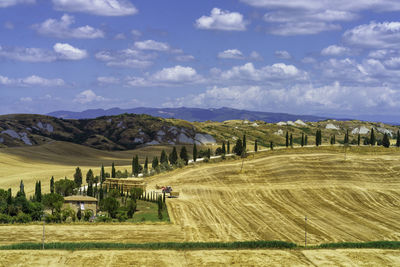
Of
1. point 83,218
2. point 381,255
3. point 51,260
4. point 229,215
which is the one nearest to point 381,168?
point 229,215

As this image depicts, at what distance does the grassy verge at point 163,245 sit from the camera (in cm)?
5081

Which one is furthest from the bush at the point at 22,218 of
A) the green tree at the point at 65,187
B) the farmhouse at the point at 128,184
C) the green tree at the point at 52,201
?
the farmhouse at the point at 128,184

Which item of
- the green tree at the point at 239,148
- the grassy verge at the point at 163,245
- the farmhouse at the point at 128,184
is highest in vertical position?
the green tree at the point at 239,148

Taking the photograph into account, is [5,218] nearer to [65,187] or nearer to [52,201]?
[52,201]

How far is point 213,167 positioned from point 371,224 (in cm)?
4451

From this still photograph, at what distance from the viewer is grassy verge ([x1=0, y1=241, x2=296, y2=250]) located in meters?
50.8

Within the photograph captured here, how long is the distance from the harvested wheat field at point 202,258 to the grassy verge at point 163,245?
1157mm

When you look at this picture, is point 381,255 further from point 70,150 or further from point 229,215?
point 70,150

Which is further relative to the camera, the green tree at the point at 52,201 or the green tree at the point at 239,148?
the green tree at the point at 239,148

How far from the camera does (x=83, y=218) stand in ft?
227

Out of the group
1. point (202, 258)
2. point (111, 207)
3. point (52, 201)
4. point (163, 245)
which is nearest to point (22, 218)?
point (52, 201)

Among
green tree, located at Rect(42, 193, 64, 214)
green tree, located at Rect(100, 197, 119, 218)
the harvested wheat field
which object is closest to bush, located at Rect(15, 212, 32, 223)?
green tree, located at Rect(42, 193, 64, 214)

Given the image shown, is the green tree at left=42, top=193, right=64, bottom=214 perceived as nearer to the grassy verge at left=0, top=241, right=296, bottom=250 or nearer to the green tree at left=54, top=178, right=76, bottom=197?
the green tree at left=54, top=178, right=76, bottom=197

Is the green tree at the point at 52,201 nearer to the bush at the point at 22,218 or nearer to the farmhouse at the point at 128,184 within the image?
the bush at the point at 22,218
